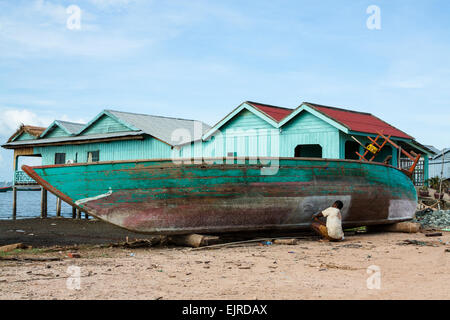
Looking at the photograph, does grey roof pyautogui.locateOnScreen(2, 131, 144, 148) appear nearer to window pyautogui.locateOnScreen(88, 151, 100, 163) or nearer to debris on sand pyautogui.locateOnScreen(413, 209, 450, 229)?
window pyautogui.locateOnScreen(88, 151, 100, 163)

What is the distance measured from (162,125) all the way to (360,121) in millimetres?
11034

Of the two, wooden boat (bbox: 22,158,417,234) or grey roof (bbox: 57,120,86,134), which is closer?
wooden boat (bbox: 22,158,417,234)

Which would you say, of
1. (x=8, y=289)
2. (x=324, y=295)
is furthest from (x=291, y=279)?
(x=8, y=289)

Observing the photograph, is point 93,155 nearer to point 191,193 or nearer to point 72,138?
point 72,138

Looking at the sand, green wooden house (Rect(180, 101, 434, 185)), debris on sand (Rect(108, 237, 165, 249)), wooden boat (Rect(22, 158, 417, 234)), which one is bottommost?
debris on sand (Rect(108, 237, 165, 249))

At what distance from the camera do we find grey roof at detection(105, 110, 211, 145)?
22.6 metres

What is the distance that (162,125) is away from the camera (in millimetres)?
25312

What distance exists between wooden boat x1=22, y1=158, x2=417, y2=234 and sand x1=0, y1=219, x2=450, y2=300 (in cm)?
75

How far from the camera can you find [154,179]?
9.70 metres

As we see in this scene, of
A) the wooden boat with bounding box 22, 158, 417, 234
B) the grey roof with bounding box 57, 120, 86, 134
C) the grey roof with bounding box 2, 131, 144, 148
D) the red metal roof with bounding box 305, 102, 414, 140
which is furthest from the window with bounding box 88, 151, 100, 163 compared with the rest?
the wooden boat with bounding box 22, 158, 417, 234

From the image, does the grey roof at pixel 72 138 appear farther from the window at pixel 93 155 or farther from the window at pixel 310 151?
the window at pixel 310 151
